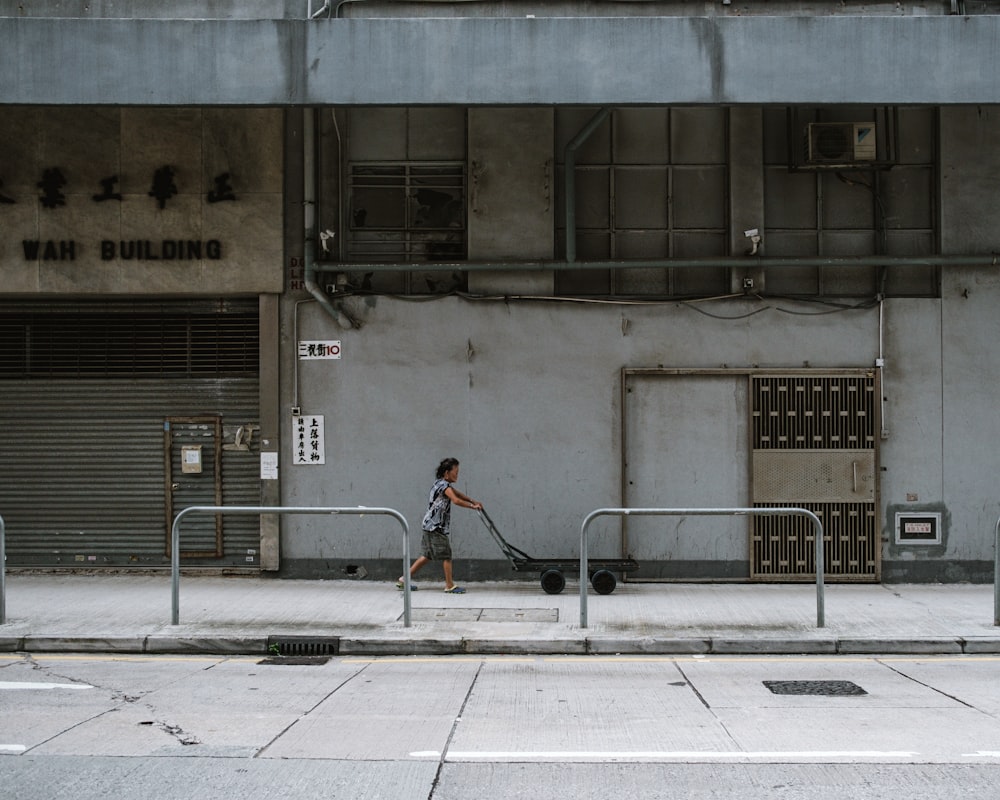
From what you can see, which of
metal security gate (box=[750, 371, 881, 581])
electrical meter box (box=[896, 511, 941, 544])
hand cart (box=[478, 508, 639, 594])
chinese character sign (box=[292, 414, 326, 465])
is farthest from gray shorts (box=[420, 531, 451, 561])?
electrical meter box (box=[896, 511, 941, 544])

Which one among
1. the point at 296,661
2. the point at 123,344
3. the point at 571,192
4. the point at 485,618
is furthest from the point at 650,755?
→ the point at 123,344

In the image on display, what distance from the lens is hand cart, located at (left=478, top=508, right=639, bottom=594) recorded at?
1124 centimetres

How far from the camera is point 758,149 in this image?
1224 centimetres

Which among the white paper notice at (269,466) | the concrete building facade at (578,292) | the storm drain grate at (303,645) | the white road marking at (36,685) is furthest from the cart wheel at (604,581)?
the white road marking at (36,685)

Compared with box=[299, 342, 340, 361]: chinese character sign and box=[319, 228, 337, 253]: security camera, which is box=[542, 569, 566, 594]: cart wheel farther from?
box=[319, 228, 337, 253]: security camera

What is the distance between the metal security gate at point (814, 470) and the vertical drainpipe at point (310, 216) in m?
5.14

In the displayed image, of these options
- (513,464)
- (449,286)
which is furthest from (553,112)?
(513,464)

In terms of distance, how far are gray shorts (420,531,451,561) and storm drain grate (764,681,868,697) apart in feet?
14.4

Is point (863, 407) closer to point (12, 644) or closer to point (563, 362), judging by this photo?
point (563, 362)

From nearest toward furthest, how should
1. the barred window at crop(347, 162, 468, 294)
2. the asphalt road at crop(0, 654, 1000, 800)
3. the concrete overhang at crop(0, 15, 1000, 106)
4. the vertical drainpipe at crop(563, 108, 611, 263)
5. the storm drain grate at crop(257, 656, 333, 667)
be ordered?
the asphalt road at crop(0, 654, 1000, 800), the storm drain grate at crop(257, 656, 333, 667), the concrete overhang at crop(0, 15, 1000, 106), the vertical drainpipe at crop(563, 108, 611, 263), the barred window at crop(347, 162, 468, 294)

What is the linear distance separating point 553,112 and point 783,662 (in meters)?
6.99

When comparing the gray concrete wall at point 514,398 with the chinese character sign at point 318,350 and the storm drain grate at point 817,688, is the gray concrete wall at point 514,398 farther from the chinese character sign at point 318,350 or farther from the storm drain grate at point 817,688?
the storm drain grate at point 817,688

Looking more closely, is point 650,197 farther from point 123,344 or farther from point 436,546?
point 123,344

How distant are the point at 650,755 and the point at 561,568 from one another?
19.0ft
